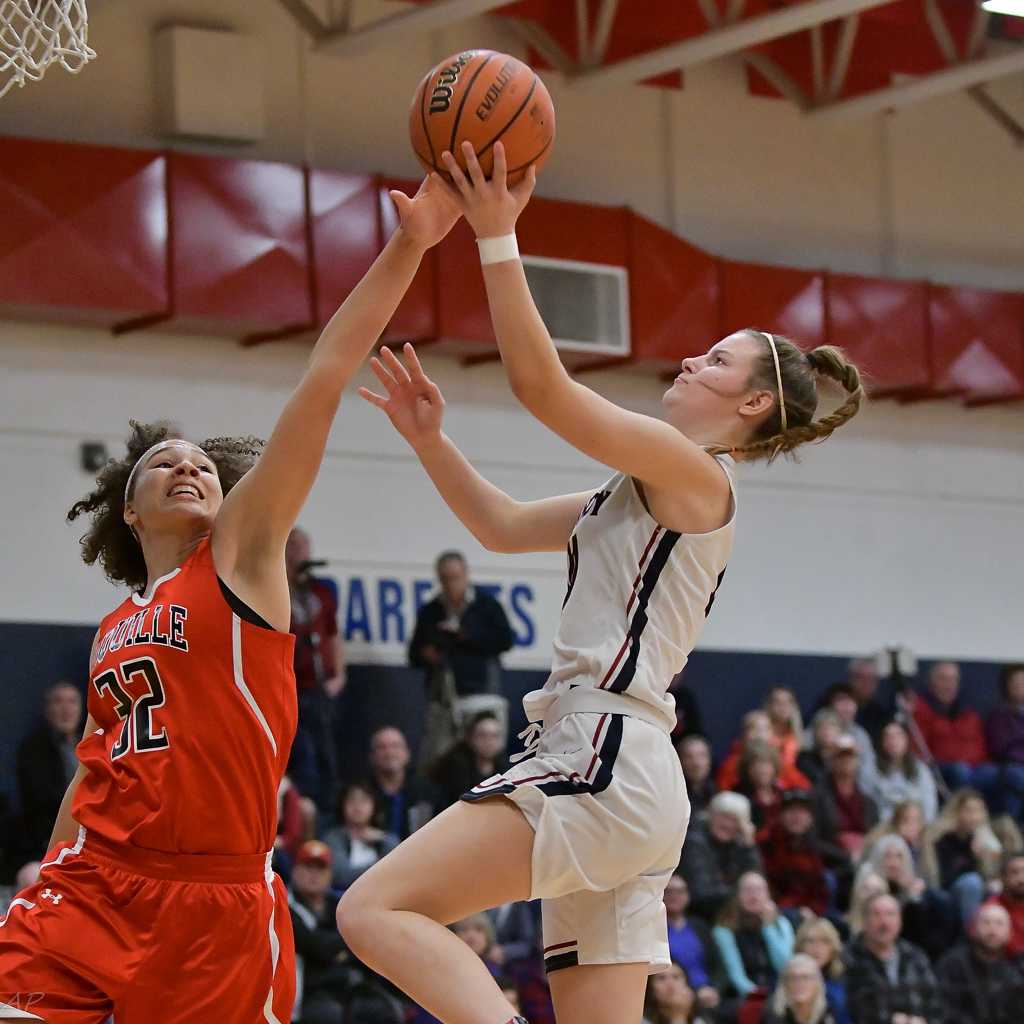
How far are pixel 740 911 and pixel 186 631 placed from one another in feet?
25.6

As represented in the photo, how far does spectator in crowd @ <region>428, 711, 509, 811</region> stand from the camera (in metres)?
11.6

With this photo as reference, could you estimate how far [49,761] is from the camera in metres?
10.9

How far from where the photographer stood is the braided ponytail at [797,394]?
4.55 m

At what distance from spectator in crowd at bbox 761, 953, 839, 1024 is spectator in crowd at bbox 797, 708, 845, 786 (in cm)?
245

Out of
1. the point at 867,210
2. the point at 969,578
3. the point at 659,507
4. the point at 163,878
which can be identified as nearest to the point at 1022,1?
the point at 867,210

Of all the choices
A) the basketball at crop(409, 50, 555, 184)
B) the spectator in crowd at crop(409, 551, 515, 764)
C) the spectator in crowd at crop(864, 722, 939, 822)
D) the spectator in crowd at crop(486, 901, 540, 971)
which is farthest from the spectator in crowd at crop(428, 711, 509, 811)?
the basketball at crop(409, 50, 555, 184)

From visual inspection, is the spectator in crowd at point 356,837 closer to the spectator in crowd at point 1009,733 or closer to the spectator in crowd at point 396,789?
the spectator in crowd at point 396,789

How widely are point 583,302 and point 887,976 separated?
539cm

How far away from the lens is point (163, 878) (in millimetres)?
4270

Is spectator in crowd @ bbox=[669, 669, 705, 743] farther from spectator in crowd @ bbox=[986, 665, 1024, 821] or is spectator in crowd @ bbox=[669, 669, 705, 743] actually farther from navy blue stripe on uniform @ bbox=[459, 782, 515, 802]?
navy blue stripe on uniform @ bbox=[459, 782, 515, 802]

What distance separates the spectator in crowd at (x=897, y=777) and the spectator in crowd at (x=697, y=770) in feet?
5.33

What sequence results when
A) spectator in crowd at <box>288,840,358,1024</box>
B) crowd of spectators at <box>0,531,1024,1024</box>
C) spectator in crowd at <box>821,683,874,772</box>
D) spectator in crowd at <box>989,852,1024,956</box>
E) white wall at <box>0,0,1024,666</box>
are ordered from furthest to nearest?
spectator in crowd at <box>821,683,874,772</box>, white wall at <box>0,0,1024,666</box>, spectator in crowd at <box>989,852,1024,956</box>, crowd of spectators at <box>0,531,1024,1024</box>, spectator in crowd at <box>288,840,358,1024</box>

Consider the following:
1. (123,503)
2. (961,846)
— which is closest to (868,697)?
(961,846)

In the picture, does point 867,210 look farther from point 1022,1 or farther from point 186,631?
point 186,631
